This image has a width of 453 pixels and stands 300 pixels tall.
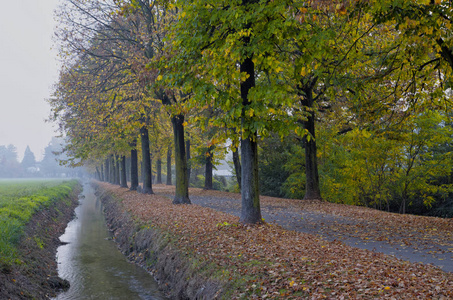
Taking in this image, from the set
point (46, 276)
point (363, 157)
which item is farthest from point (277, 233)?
point (363, 157)

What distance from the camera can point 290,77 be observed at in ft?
42.0

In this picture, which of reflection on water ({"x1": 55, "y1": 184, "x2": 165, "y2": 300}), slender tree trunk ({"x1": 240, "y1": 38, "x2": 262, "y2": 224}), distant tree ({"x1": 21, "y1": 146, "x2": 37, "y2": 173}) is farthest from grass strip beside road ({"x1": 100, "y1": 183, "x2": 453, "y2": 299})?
distant tree ({"x1": 21, "y1": 146, "x2": 37, "y2": 173})

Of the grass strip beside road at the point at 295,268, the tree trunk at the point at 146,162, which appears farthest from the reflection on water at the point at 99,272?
the tree trunk at the point at 146,162

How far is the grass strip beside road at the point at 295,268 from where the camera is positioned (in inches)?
200

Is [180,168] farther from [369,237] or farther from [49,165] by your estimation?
[49,165]

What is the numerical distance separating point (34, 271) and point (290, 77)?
10.4 metres

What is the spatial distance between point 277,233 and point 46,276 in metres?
6.35

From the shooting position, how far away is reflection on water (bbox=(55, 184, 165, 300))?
8.74 m

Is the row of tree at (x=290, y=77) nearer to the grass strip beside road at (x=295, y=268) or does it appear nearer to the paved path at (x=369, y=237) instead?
the grass strip beside road at (x=295, y=268)

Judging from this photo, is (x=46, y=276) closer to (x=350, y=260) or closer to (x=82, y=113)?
(x=350, y=260)

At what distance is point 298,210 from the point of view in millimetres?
15211

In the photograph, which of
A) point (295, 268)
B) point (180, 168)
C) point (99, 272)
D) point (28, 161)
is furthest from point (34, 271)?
point (28, 161)

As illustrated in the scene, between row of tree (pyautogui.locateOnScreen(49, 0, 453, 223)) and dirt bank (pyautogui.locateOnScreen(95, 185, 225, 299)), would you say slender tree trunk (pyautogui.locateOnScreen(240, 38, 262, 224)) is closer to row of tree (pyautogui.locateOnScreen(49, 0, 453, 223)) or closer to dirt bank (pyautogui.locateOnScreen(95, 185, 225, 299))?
row of tree (pyautogui.locateOnScreen(49, 0, 453, 223))

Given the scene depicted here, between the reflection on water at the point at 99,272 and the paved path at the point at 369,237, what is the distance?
197 inches
